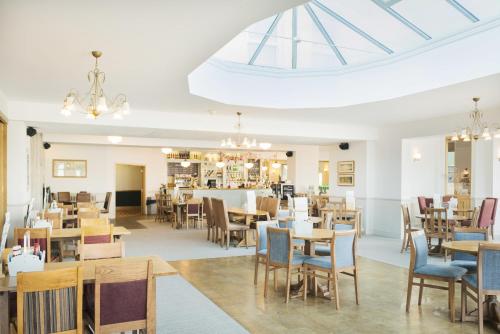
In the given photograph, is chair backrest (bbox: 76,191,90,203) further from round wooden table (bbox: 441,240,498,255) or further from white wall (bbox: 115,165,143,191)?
round wooden table (bbox: 441,240,498,255)

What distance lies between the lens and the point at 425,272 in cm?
451

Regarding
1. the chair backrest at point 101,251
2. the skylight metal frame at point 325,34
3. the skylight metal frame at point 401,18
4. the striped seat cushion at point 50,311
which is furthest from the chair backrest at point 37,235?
the skylight metal frame at point 401,18

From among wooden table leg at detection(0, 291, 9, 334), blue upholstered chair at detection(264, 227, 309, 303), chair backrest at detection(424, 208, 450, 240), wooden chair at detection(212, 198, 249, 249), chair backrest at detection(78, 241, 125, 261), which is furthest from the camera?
wooden chair at detection(212, 198, 249, 249)

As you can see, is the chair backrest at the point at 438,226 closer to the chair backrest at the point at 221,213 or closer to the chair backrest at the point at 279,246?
the chair backrest at the point at 221,213

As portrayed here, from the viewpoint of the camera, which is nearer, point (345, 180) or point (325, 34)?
point (325, 34)

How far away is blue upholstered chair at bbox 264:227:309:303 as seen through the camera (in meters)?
4.84

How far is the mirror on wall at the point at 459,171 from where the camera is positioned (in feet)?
40.4

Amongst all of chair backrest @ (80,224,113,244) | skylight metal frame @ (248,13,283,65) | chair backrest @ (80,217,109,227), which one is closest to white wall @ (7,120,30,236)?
chair backrest @ (80,217,109,227)

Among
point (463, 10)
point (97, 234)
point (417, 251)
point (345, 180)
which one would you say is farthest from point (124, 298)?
point (345, 180)

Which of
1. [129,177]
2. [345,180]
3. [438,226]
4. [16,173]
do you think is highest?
[16,173]

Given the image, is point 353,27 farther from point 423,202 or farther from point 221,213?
point 423,202

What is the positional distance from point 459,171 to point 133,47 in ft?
43.0

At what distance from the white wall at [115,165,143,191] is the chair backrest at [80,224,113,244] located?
14.9 meters

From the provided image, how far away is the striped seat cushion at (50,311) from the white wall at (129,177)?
17136mm
